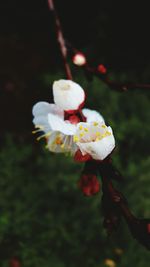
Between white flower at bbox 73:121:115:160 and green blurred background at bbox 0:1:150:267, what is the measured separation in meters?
0.70

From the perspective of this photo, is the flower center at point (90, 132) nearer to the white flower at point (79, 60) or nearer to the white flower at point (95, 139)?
the white flower at point (95, 139)

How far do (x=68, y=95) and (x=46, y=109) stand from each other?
0.08 metres

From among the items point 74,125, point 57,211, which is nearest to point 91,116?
point 74,125

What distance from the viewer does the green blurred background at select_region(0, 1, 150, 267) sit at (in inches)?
78.5

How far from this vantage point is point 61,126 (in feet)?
2.57

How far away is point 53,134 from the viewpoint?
95cm

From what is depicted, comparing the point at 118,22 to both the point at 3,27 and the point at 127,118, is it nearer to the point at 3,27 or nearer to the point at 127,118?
the point at 127,118

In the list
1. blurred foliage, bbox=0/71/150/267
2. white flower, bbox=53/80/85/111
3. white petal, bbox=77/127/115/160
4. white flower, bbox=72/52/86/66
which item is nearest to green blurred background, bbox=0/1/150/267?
blurred foliage, bbox=0/71/150/267

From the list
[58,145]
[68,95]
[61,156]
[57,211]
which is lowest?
[57,211]

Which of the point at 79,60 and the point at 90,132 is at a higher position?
the point at 79,60

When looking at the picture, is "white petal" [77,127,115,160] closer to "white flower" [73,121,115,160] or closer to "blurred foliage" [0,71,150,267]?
"white flower" [73,121,115,160]

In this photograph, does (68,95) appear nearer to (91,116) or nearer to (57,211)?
(91,116)

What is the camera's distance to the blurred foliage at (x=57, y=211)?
194cm

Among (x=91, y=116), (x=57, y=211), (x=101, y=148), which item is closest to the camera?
(x=101, y=148)
